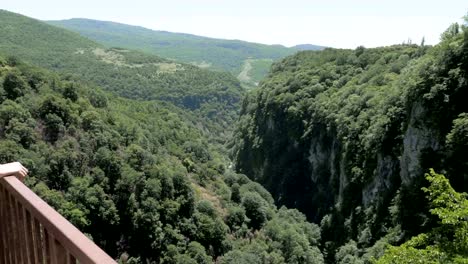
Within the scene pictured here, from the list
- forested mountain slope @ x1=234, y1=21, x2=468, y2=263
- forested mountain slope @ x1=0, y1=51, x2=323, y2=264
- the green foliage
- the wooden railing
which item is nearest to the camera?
the wooden railing

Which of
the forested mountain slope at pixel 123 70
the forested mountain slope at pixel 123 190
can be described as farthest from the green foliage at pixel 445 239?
the forested mountain slope at pixel 123 70

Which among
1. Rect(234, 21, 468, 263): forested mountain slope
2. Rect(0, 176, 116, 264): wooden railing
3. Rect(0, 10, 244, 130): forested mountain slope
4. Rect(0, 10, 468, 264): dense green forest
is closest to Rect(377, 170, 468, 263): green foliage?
Rect(0, 10, 468, 264): dense green forest

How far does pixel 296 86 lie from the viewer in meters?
86.1

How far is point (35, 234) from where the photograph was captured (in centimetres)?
382

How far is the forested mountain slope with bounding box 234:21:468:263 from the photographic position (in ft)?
118

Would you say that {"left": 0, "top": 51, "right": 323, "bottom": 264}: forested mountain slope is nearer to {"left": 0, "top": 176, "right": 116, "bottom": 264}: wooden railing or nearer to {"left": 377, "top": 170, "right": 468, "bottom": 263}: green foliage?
{"left": 377, "top": 170, "right": 468, "bottom": 263}: green foliage

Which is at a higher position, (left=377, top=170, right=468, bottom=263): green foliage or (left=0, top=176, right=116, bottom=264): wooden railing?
(left=0, top=176, right=116, bottom=264): wooden railing

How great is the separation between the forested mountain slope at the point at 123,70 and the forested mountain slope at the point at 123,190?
307 feet

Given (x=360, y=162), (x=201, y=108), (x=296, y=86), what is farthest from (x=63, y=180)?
(x=201, y=108)

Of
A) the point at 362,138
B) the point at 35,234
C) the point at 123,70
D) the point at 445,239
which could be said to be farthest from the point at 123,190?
the point at 123,70

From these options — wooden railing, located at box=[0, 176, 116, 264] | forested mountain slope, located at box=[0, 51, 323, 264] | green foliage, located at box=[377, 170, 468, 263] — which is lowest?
forested mountain slope, located at box=[0, 51, 323, 264]

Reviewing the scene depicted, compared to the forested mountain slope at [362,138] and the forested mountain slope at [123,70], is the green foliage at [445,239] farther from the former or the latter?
the forested mountain slope at [123,70]

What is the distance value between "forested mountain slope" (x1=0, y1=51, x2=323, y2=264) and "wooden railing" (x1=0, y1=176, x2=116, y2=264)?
108 ft

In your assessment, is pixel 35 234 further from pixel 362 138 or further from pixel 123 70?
pixel 123 70
